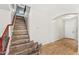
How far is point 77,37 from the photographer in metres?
1.68

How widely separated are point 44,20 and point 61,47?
428mm

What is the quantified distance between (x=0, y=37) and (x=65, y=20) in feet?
2.91

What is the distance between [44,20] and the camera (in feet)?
5.54

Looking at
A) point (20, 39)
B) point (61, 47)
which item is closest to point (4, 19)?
point (20, 39)

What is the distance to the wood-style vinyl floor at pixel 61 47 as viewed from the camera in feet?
5.52

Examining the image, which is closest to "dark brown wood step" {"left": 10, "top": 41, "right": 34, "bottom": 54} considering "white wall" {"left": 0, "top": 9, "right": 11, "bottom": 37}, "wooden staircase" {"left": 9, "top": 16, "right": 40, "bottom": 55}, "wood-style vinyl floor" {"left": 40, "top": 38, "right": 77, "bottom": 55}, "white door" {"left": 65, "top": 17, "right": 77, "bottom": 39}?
"wooden staircase" {"left": 9, "top": 16, "right": 40, "bottom": 55}

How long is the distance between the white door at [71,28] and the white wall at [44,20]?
130 mm

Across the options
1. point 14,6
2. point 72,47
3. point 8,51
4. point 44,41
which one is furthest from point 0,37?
point 72,47

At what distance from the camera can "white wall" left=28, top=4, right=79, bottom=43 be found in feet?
5.54

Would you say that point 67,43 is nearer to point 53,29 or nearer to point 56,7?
point 53,29

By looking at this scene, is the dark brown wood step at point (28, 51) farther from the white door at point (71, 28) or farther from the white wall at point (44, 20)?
the white door at point (71, 28)

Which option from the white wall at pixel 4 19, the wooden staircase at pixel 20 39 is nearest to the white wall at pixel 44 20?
the wooden staircase at pixel 20 39

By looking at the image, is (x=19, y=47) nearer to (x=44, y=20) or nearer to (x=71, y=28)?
(x=44, y=20)
